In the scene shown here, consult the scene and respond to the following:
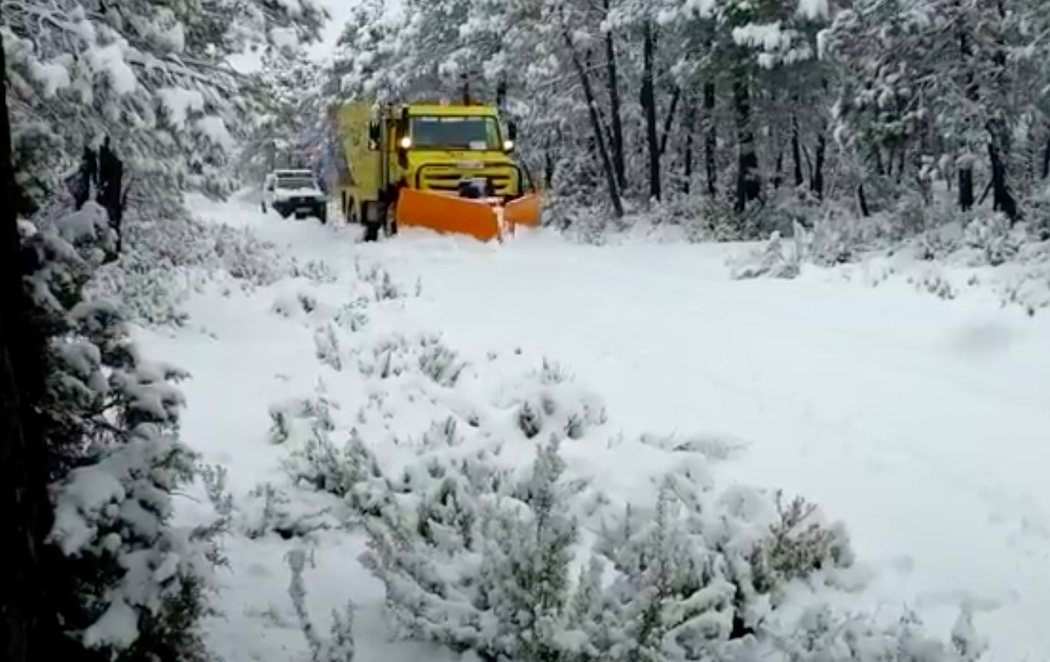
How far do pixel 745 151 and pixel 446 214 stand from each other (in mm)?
8756

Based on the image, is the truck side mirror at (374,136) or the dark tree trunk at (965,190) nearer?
the dark tree trunk at (965,190)

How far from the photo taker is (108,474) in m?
3.08

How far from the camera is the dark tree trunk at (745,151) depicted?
2489 cm

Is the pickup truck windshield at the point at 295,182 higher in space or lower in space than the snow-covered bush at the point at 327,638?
higher

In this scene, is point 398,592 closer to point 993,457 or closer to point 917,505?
point 917,505

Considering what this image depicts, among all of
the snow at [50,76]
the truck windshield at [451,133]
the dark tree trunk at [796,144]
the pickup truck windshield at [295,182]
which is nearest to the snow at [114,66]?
the snow at [50,76]

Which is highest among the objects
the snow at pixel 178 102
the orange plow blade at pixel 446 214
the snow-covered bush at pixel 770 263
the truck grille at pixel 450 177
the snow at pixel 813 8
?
the snow at pixel 813 8

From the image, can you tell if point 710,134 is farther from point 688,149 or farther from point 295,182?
point 295,182

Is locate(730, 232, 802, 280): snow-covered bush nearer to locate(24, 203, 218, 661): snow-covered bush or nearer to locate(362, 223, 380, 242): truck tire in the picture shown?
locate(362, 223, 380, 242): truck tire

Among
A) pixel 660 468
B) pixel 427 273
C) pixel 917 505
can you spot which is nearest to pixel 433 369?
pixel 660 468

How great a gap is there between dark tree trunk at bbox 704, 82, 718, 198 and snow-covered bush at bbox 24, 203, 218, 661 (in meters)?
24.0

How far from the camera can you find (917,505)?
5133mm

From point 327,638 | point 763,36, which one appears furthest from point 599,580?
point 763,36

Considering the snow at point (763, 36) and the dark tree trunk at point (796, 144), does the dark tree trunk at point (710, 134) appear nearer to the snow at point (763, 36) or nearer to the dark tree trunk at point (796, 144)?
the dark tree trunk at point (796, 144)
